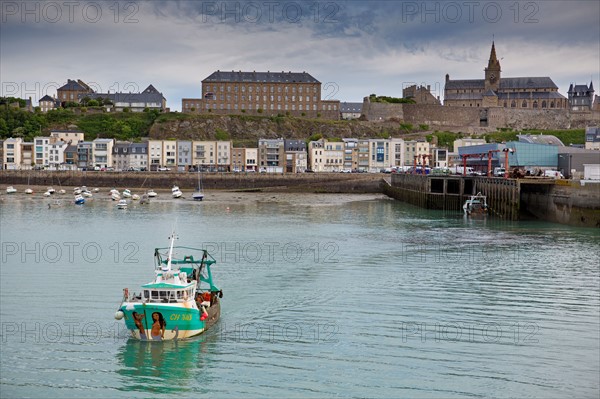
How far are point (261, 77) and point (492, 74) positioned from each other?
4640 centimetres

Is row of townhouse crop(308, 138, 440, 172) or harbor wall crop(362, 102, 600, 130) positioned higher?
harbor wall crop(362, 102, 600, 130)

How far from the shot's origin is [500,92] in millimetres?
138625

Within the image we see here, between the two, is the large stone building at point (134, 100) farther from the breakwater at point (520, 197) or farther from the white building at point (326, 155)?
the breakwater at point (520, 197)

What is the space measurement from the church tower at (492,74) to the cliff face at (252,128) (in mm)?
28505

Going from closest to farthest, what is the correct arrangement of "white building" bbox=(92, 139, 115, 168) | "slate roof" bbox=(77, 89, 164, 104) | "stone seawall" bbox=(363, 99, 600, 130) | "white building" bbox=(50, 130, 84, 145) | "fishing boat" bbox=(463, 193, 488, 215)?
"fishing boat" bbox=(463, 193, 488, 215) → "white building" bbox=(92, 139, 115, 168) → "white building" bbox=(50, 130, 84, 145) → "stone seawall" bbox=(363, 99, 600, 130) → "slate roof" bbox=(77, 89, 164, 104)

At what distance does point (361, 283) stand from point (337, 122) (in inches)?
3782

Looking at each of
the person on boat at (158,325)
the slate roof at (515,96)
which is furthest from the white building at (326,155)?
the person on boat at (158,325)

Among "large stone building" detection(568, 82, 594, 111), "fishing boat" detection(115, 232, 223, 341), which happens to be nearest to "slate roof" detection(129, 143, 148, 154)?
"large stone building" detection(568, 82, 594, 111)

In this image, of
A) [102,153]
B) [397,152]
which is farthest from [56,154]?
[397,152]

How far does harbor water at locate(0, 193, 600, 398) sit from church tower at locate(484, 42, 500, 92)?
10481cm

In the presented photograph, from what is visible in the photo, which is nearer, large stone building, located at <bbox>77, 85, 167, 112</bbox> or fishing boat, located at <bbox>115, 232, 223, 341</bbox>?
fishing boat, located at <bbox>115, 232, 223, 341</bbox>

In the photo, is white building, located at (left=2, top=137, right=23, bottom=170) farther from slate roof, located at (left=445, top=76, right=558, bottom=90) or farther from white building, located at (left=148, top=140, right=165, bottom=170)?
slate roof, located at (left=445, top=76, right=558, bottom=90)

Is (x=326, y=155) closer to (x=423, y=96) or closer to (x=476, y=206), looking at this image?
(x=423, y=96)

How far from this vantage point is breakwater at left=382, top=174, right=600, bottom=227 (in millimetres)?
43350
